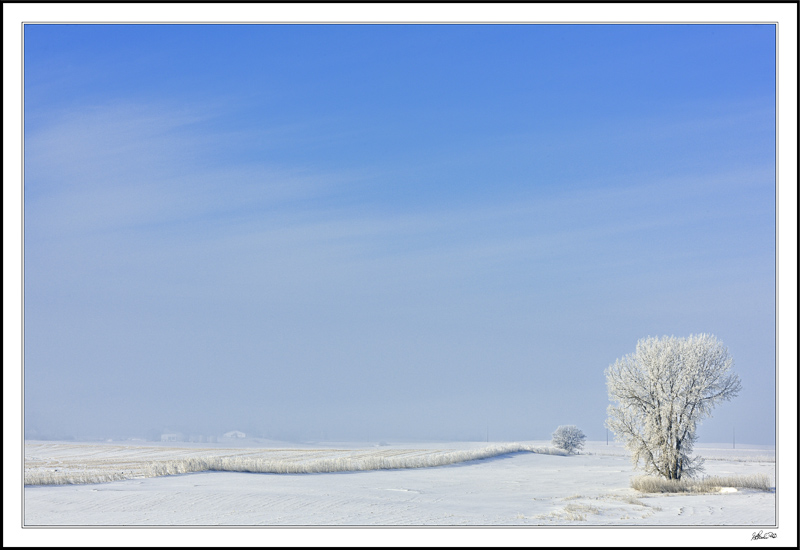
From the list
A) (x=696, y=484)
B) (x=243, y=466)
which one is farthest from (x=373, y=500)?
(x=696, y=484)

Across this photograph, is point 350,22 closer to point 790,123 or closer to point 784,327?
point 790,123

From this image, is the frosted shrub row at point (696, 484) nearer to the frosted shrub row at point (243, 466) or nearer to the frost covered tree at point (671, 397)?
the frost covered tree at point (671, 397)

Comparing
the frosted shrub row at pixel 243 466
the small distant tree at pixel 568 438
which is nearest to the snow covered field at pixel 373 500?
the frosted shrub row at pixel 243 466

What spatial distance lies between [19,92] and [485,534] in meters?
15.3

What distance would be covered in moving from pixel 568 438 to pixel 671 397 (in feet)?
105

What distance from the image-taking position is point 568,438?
58.7 metres

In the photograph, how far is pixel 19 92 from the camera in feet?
56.0

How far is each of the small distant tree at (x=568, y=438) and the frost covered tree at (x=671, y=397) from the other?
30.6m

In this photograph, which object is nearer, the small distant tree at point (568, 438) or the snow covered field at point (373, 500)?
the snow covered field at point (373, 500)

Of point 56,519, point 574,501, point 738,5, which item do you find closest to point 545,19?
point 738,5

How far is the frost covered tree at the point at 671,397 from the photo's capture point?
1091 inches

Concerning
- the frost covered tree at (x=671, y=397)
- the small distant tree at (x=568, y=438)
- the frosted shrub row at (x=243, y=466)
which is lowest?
the small distant tree at (x=568, y=438)

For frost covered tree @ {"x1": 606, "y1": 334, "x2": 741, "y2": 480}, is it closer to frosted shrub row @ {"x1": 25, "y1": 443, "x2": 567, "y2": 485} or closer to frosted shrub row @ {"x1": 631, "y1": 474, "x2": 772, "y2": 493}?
frosted shrub row @ {"x1": 631, "y1": 474, "x2": 772, "y2": 493}

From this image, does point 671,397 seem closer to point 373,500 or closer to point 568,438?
point 373,500
